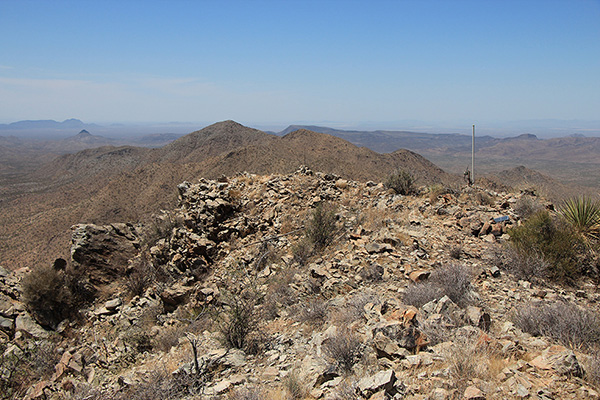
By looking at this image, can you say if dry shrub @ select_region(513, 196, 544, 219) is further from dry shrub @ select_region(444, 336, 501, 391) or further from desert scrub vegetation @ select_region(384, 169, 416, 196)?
dry shrub @ select_region(444, 336, 501, 391)

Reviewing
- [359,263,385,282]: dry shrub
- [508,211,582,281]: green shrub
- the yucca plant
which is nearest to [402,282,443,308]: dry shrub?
[359,263,385,282]: dry shrub

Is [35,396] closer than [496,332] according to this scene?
No

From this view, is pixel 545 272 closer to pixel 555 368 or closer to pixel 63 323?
pixel 555 368

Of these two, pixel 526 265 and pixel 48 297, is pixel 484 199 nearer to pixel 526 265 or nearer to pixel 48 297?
pixel 526 265

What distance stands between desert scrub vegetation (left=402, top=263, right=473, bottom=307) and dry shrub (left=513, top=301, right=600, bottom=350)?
743 mm

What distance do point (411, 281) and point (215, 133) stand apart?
247 feet

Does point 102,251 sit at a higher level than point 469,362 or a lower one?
lower

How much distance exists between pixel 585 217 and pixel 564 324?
4.03 metres

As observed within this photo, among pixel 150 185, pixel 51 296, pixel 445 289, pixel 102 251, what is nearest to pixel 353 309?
pixel 445 289

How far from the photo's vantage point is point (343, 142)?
52.5 metres

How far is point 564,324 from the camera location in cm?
385

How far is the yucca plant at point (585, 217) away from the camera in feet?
21.3

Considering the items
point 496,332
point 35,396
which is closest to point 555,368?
point 496,332

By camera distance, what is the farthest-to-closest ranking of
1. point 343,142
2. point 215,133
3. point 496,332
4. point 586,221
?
point 215,133
point 343,142
point 586,221
point 496,332
